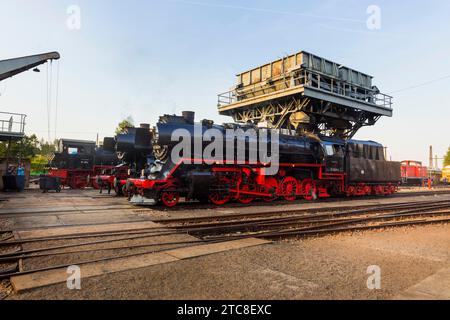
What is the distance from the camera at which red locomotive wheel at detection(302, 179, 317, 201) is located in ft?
48.6

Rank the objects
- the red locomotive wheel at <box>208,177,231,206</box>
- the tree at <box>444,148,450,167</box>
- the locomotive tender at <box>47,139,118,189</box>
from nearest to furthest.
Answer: the red locomotive wheel at <box>208,177,231,206</box> < the locomotive tender at <box>47,139,118,189</box> < the tree at <box>444,148,450,167</box>

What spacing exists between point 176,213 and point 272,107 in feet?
65.4

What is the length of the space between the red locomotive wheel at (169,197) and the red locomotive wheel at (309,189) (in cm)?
688

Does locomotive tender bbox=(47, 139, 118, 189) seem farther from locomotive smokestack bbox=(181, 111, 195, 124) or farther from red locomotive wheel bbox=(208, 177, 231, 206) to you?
red locomotive wheel bbox=(208, 177, 231, 206)

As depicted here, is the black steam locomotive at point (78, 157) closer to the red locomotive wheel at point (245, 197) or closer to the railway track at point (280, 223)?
the red locomotive wheel at point (245, 197)

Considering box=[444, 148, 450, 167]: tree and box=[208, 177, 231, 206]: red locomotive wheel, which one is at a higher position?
box=[444, 148, 450, 167]: tree

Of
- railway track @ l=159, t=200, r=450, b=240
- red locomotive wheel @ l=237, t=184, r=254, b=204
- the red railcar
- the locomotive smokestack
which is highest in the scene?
the locomotive smokestack

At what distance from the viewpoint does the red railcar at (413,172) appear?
35237 millimetres

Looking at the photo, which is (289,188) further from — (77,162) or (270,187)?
(77,162)

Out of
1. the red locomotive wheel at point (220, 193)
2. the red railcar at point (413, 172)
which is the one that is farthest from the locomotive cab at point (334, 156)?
the red railcar at point (413, 172)

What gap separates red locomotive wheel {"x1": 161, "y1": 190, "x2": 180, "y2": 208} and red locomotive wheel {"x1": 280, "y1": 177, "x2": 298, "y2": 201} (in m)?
5.16

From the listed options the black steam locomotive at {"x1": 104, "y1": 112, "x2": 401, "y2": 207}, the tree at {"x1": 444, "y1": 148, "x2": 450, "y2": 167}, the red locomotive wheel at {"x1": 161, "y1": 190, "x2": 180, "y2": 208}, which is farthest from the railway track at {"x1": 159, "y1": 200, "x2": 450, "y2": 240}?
the tree at {"x1": 444, "y1": 148, "x2": 450, "y2": 167}
